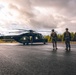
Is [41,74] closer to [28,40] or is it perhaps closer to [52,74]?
[52,74]

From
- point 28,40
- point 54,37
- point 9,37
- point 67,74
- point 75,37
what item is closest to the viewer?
point 67,74

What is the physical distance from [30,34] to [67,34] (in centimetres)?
2088

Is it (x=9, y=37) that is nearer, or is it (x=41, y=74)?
(x=41, y=74)

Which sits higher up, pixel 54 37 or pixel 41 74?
pixel 54 37

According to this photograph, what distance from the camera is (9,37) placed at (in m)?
44.8

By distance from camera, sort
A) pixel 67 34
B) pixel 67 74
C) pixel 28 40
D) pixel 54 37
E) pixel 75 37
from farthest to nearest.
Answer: pixel 75 37 < pixel 28 40 < pixel 54 37 < pixel 67 34 < pixel 67 74

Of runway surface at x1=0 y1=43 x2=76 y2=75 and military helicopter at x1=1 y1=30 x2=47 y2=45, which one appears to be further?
military helicopter at x1=1 y1=30 x2=47 y2=45

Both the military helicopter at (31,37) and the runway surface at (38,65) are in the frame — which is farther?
the military helicopter at (31,37)

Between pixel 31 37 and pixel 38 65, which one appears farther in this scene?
pixel 31 37

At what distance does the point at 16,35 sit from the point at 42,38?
494 cm

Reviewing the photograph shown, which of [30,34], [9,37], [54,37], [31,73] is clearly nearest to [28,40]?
[30,34]

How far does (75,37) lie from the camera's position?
10656 cm

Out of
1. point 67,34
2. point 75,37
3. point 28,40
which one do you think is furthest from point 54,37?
point 75,37

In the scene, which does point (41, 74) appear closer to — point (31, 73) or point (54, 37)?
point (31, 73)
